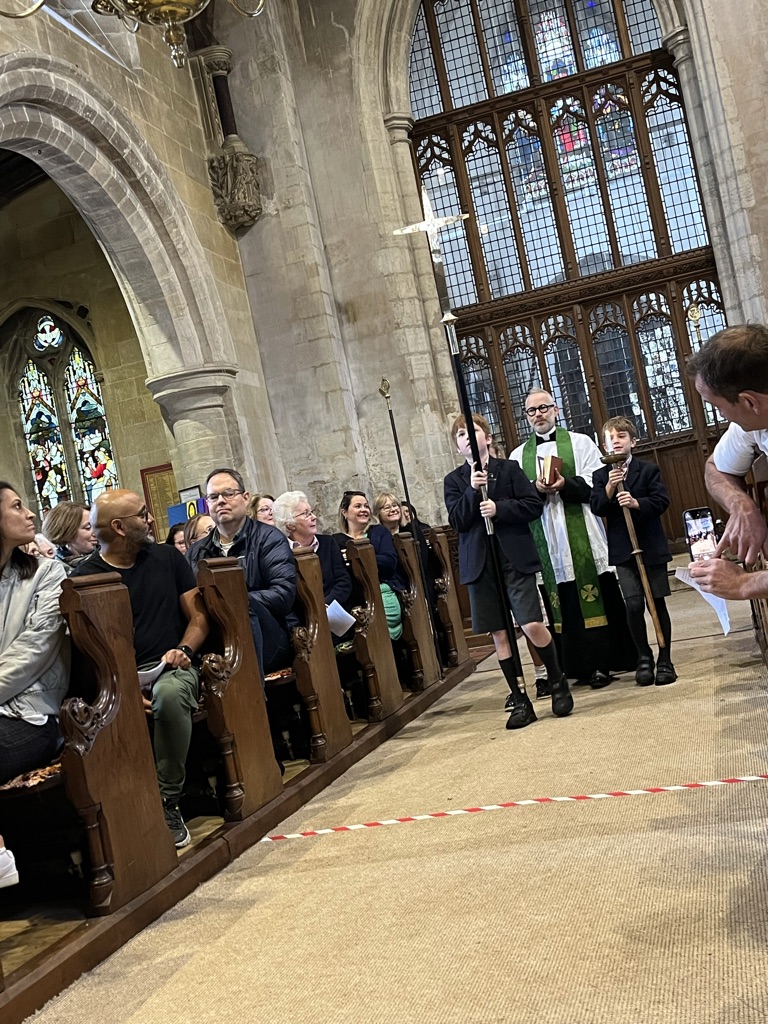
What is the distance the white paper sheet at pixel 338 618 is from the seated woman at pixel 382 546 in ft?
2.69

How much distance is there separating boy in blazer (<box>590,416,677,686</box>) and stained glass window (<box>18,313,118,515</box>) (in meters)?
8.88

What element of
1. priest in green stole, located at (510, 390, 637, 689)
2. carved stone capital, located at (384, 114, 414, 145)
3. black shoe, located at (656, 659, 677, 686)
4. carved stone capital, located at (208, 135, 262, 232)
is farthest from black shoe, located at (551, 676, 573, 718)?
carved stone capital, located at (384, 114, 414, 145)

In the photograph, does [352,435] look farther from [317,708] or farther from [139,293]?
[317,708]

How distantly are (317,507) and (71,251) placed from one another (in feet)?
15.0

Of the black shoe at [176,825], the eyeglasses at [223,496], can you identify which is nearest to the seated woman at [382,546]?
the eyeglasses at [223,496]

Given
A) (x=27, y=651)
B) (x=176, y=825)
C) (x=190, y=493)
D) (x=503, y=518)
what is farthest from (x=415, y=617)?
(x=190, y=493)

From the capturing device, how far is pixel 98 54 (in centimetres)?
900

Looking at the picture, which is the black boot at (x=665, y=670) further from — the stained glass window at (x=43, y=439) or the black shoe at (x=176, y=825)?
the stained glass window at (x=43, y=439)

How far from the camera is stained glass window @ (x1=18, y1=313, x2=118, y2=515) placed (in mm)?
13352

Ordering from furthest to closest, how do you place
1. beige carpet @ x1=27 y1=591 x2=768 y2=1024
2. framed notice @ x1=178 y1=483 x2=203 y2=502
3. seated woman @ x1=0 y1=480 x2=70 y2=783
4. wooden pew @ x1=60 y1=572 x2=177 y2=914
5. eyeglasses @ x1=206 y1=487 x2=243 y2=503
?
framed notice @ x1=178 y1=483 x2=203 y2=502 < eyeglasses @ x1=206 y1=487 x2=243 y2=503 < seated woman @ x1=0 y1=480 x2=70 y2=783 < wooden pew @ x1=60 y1=572 x2=177 y2=914 < beige carpet @ x1=27 y1=591 x2=768 y2=1024

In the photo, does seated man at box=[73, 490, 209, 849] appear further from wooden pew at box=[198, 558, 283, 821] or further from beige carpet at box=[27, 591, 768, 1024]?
beige carpet at box=[27, 591, 768, 1024]

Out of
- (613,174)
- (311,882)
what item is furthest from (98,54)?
(311,882)

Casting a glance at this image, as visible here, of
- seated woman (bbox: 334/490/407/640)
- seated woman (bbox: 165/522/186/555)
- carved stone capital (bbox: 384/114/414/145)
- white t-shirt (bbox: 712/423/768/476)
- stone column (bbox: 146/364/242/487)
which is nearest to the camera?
white t-shirt (bbox: 712/423/768/476)

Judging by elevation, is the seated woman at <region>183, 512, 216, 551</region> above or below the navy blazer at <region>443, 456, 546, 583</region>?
above
